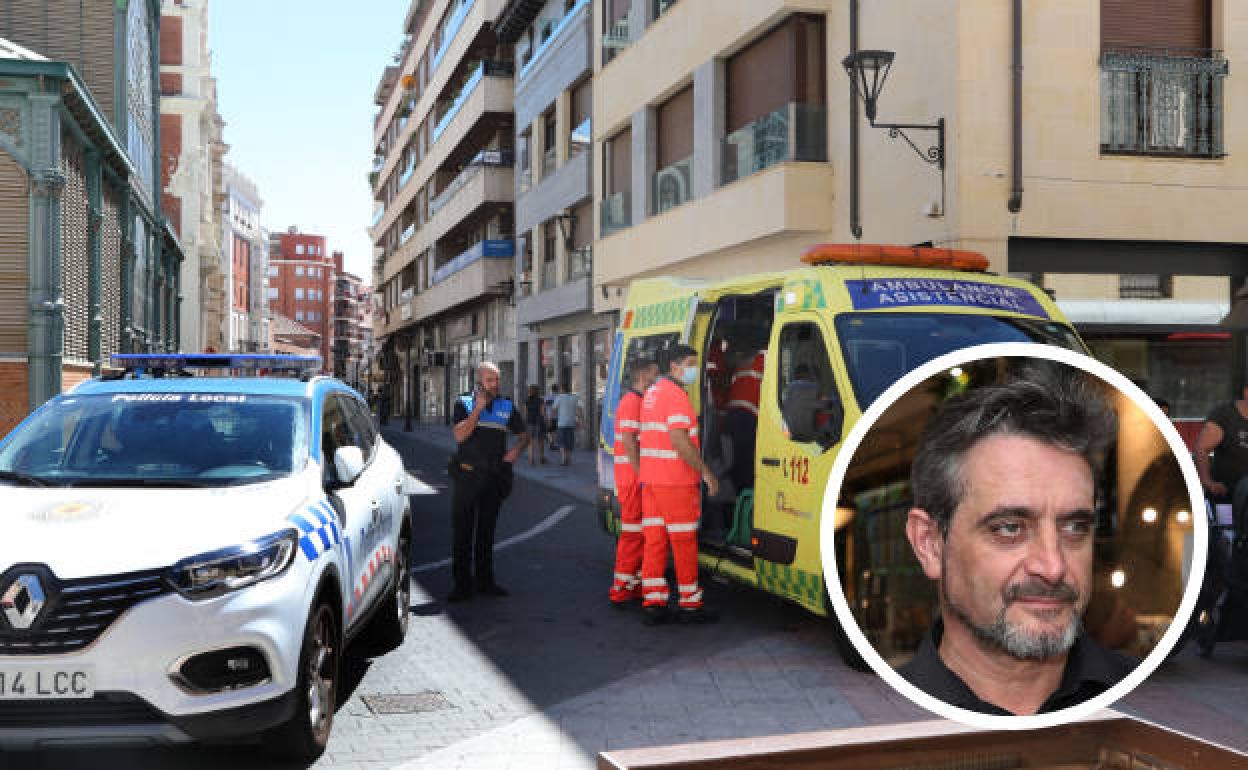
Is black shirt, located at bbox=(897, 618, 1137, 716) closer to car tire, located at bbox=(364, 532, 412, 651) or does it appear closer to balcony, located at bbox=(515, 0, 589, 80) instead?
car tire, located at bbox=(364, 532, 412, 651)

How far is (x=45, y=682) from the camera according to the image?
4645 mm

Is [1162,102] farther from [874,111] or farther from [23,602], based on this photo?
[23,602]

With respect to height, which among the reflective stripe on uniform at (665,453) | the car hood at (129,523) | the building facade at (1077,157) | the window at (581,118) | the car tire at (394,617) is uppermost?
the window at (581,118)

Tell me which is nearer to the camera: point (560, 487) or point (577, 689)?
point (577, 689)

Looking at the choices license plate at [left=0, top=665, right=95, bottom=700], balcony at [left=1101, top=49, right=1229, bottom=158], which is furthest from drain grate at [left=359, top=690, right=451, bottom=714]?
balcony at [left=1101, top=49, right=1229, bottom=158]

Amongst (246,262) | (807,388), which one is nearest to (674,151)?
(807,388)

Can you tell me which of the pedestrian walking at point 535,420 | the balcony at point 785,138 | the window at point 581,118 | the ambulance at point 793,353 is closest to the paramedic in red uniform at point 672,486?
the ambulance at point 793,353

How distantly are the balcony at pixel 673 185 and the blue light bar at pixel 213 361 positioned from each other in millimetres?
13842

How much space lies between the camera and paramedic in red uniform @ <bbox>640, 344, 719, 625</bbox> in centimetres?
820

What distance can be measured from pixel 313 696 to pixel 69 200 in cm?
1992

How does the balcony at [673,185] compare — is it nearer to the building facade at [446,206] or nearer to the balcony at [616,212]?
the balcony at [616,212]

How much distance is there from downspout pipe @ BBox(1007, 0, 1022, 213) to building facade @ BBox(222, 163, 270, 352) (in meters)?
95.9

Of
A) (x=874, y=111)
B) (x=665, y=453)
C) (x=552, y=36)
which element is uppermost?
(x=552, y=36)

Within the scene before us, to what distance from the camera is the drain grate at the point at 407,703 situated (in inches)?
247
